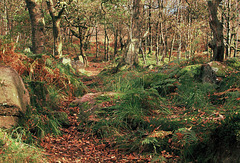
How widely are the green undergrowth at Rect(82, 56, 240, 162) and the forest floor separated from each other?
0.16 meters

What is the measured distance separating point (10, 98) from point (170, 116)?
328cm

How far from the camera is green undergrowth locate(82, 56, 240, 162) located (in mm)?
3428

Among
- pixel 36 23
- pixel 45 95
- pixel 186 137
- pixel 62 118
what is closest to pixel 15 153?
pixel 62 118

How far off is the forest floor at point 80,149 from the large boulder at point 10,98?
2.39 ft

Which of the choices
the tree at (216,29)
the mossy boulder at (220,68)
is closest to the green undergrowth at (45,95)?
the mossy boulder at (220,68)

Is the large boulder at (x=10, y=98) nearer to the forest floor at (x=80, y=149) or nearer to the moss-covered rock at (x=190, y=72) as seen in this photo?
the forest floor at (x=80, y=149)

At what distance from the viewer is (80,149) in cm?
409

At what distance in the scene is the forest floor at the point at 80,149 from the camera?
364 cm

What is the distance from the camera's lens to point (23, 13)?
1670 centimetres

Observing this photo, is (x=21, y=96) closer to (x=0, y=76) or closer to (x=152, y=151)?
(x=0, y=76)

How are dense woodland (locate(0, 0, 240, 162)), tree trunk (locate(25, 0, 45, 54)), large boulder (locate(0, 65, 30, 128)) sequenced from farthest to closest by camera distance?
tree trunk (locate(25, 0, 45, 54)) < large boulder (locate(0, 65, 30, 128)) < dense woodland (locate(0, 0, 240, 162))

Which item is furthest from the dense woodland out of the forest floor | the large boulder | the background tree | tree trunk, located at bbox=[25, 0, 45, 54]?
the background tree

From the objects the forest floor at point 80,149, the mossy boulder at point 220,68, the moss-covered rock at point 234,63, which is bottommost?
the forest floor at point 80,149

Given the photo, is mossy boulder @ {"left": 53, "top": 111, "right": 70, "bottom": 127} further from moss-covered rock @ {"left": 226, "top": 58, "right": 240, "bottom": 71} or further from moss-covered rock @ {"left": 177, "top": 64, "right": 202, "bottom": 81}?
moss-covered rock @ {"left": 226, "top": 58, "right": 240, "bottom": 71}
